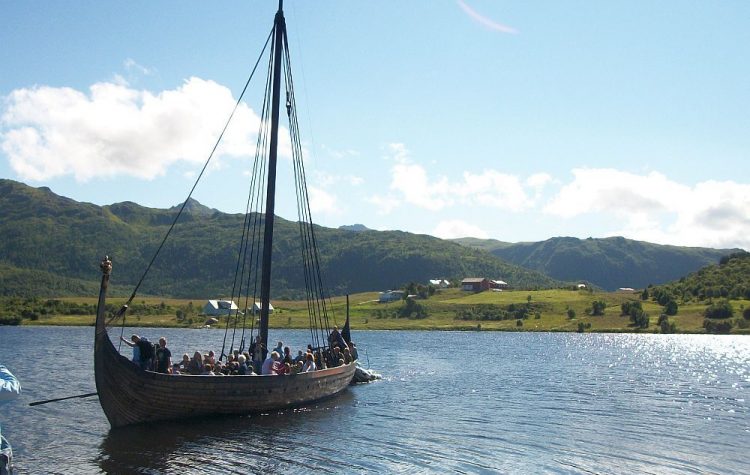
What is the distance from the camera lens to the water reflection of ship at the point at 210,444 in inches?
964

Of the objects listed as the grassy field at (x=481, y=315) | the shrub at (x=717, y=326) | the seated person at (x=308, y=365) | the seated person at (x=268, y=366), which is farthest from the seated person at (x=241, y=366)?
the shrub at (x=717, y=326)

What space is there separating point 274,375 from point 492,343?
75218mm

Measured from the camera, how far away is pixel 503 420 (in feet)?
117

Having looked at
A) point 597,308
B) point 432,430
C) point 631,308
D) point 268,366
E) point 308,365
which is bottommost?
point 432,430

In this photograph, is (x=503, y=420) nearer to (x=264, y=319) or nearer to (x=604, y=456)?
(x=604, y=456)

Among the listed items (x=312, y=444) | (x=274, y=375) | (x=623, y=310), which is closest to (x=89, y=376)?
(x=274, y=375)

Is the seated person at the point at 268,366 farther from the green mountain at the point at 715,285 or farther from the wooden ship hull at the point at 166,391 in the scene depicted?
the green mountain at the point at 715,285

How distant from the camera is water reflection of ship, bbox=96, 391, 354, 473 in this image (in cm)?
2448

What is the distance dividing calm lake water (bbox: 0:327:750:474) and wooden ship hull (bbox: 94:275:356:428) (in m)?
0.59

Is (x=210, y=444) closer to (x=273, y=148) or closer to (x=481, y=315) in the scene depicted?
(x=273, y=148)

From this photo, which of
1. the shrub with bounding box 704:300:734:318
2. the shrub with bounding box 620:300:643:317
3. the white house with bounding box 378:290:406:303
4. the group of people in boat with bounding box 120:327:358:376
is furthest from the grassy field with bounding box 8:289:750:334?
the group of people in boat with bounding box 120:327:358:376

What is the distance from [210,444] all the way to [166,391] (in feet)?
11.6

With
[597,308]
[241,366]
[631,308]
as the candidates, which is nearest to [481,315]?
[597,308]

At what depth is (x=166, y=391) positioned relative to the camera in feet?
97.4
